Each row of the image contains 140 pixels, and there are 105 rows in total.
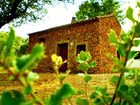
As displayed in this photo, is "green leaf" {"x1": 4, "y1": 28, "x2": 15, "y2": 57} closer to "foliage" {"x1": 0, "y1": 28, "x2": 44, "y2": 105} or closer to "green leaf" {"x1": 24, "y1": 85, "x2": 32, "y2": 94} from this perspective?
"foliage" {"x1": 0, "y1": 28, "x2": 44, "y2": 105}

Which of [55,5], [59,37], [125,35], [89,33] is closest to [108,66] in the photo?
[89,33]

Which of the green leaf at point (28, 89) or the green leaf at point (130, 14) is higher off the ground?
the green leaf at point (130, 14)

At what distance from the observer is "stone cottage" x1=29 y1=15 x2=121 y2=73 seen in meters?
25.1

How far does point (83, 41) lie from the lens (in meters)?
Answer: 25.8

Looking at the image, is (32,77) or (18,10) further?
(18,10)

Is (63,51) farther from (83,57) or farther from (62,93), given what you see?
(62,93)

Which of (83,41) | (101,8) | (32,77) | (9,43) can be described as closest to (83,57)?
(9,43)

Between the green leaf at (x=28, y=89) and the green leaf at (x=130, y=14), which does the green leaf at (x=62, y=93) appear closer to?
the green leaf at (x=28, y=89)

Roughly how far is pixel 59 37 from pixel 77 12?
2368cm

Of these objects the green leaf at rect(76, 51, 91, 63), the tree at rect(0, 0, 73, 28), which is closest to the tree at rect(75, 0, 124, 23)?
the tree at rect(0, 0, 73, 28)

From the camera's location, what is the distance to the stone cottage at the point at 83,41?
82.4 ft

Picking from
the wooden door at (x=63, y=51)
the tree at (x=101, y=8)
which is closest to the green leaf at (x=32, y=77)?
the wooden door at (x=63, y=51)

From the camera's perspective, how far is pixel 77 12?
50688 millimetres

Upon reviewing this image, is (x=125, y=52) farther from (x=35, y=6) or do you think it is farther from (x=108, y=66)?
(x=35, y=6)
